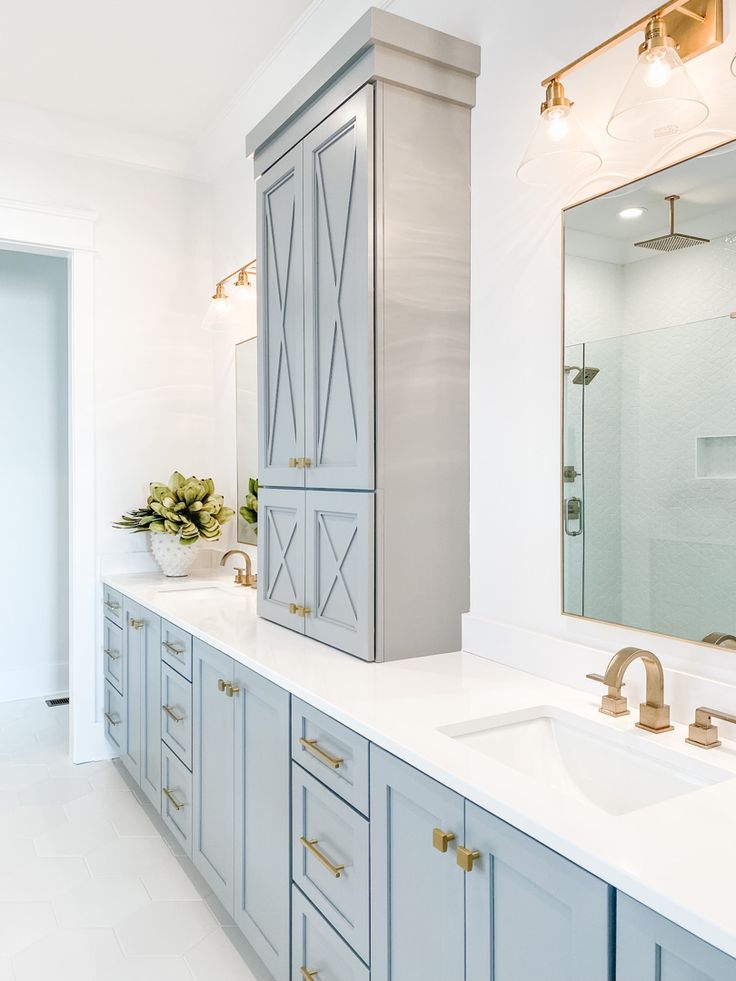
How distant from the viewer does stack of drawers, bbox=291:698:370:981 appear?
1.43 m

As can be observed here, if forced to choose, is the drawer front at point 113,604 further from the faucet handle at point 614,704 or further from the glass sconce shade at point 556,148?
the glass sconce shade at point 556,148

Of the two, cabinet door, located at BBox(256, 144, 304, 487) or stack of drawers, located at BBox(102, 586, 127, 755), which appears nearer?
cabinet door, located at BBox(256, 144, 304, 487)

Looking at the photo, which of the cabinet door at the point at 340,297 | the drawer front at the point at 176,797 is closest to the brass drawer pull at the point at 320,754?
the cabinet door at the point at 340,297

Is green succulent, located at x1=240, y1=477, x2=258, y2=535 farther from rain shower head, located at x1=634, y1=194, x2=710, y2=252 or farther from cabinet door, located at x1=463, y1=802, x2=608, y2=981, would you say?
cabinet door, located at x1=463, y1=802, x2=608, y2=981

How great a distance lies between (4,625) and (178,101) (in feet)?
9.62

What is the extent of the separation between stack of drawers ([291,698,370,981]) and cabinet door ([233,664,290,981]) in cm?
5

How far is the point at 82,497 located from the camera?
3408mm

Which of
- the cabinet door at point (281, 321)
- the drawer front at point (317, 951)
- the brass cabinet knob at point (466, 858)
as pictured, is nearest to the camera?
the brass cabinet knob at point (466, 858)

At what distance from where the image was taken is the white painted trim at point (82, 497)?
3391 mm

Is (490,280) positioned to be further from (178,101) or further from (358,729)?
(178,101)

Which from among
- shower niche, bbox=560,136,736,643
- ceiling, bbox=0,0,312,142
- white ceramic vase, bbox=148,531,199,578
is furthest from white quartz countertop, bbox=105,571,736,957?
ceiling, bbox=0,0,312,142

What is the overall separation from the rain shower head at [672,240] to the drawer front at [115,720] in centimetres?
263

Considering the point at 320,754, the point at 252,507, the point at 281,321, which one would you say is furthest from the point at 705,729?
the point at 252,507

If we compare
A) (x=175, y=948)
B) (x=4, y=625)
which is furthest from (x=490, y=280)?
(x=4, y=625)
